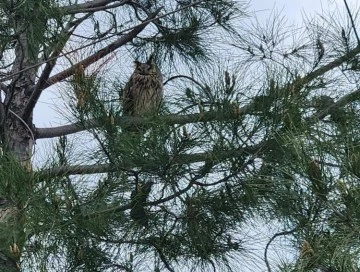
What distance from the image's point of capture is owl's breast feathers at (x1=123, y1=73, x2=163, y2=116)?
2.45m

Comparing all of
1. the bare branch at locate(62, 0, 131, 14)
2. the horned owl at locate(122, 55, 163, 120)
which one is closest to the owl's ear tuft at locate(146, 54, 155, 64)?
the horned owl at locate(122, 55, 163, 120)

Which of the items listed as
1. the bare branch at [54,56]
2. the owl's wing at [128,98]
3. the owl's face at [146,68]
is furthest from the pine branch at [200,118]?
the owl's face at [146,68]

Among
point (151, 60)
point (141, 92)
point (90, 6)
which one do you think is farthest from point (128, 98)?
point (151, 60)

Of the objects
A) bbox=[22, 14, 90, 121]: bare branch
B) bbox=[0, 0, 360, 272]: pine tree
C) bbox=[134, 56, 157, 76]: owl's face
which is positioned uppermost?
bbox=[134, 56, 157, 76]: owl's face

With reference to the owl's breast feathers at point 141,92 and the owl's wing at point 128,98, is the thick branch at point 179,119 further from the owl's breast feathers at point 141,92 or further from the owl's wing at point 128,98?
the owl's breast feathers at point 141,92

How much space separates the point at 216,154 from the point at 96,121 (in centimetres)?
27

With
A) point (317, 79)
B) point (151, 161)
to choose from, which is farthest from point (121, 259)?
point (317, 79)

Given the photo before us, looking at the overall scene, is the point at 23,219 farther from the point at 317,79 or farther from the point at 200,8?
the point at 200,8

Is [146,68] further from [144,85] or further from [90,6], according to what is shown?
[90,6]

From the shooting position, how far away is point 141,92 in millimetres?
2887

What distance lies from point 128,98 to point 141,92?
39 cm

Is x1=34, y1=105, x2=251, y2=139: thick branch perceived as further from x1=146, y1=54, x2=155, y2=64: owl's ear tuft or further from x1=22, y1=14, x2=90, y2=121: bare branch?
x1=146, y1=54, x2=155, y2=64: owl's ear tuft

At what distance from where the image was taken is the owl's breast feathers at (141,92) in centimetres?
245

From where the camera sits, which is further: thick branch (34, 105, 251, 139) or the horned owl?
the horned owl
